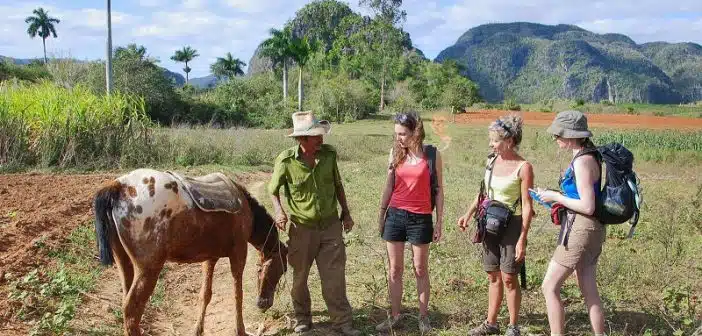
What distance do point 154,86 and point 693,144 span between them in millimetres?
24266

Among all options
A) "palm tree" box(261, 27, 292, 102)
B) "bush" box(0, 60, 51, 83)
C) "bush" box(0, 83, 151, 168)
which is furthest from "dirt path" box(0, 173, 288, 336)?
"palm tree" box(261, 27, 292, 102)

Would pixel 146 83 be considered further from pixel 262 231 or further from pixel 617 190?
pixel 617 190

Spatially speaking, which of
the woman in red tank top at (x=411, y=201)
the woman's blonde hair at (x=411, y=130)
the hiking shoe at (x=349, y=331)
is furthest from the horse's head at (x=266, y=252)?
the woman's blonde hair at (x=411, y=130)

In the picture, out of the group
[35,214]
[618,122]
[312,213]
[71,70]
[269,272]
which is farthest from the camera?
[618,122]

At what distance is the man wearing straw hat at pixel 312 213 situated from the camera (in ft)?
14.3

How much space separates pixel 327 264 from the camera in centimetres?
457

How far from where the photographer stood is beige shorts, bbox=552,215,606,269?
3580 millimetres

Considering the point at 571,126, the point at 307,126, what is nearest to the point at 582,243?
the point at 571,126

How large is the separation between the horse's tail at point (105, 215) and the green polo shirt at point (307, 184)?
3.62 ft

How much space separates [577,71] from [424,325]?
128 metres

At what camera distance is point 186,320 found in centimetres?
528

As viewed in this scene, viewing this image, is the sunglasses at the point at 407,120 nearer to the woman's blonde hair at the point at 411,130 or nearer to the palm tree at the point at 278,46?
the woman's blonde hair at the point at 411,130

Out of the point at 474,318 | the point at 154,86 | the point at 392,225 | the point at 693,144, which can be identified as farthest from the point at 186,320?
the point at 154,86

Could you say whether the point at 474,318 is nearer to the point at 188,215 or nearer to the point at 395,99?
the point at 188,215
